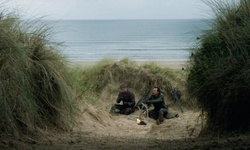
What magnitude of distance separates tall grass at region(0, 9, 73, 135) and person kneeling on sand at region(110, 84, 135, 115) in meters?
5.88

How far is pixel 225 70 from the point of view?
721cm

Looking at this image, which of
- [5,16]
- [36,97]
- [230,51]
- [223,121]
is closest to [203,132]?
[223,121]

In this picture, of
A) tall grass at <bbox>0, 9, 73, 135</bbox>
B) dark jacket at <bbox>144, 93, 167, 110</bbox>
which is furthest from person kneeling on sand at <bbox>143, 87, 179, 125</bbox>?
tall grass at <bbox>0, 9, 73, 135</bbox>

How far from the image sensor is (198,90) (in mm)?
7941

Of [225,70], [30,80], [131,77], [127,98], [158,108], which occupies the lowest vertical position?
[158,108]

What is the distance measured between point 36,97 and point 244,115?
363cm

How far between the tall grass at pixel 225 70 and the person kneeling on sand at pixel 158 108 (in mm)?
4976

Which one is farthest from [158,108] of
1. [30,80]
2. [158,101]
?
[30,80]

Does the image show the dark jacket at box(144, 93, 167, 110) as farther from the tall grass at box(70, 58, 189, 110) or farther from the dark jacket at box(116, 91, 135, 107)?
the tall grass at box(70, 58, 189, 110)

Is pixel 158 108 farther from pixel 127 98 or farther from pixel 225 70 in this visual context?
pixel 225 70

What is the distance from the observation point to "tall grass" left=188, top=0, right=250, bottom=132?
23.3 ft

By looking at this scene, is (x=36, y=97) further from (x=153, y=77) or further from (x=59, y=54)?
(x=153, y=77)

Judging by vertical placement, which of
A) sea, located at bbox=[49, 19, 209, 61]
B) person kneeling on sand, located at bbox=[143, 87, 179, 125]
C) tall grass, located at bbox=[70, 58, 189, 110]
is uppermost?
sea, located at bbox=[49, 19, 209, 61]

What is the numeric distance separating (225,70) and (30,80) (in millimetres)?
3278
